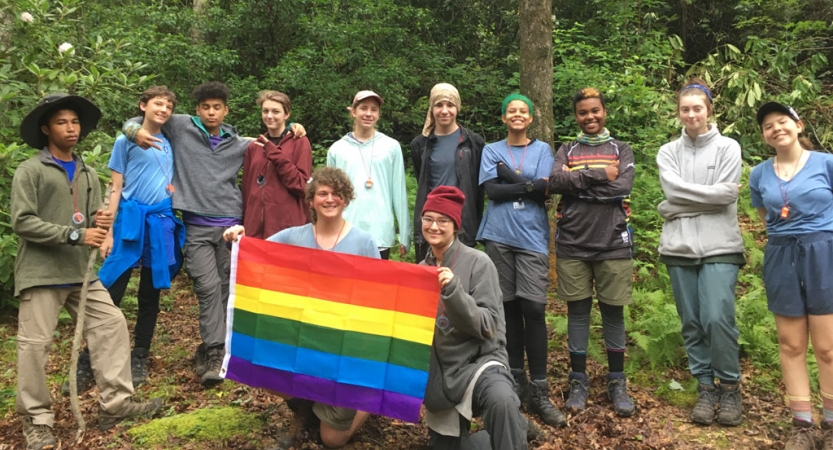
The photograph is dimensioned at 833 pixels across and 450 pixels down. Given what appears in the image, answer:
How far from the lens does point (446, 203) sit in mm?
3684

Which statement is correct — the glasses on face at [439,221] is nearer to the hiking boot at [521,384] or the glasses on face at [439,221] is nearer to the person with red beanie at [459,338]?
the person with red beanie at [459,338]

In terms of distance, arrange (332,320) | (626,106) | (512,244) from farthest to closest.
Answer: (626,106)
(512,244)
(332,320)

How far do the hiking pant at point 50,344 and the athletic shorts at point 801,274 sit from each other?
4679 millimetres

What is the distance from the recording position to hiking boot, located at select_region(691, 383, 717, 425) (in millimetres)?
4320

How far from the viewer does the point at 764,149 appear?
969 centimetres

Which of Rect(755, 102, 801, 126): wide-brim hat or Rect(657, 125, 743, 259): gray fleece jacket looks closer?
Rect(755, 102, 801, 126): wide-brim hat

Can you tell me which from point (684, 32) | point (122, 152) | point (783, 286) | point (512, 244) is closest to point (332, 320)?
point (512, 244)

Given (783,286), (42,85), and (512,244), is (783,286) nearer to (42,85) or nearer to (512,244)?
(512,244)

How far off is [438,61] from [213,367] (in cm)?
823

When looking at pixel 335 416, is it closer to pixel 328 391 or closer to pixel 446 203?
pixel 328 391

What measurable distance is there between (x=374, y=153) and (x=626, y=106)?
5.94 metres

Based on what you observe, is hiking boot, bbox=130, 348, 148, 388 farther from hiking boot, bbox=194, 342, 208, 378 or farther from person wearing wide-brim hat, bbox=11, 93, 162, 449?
person wearing wide-brim hat, bbox=11, 93, 162, 449

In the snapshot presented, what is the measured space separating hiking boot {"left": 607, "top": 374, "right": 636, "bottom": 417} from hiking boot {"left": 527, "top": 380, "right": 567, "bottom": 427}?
1.48ft

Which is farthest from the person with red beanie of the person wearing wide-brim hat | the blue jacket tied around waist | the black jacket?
the blue jacket tied around waist
